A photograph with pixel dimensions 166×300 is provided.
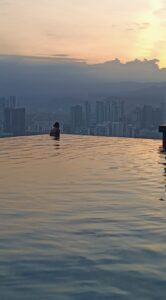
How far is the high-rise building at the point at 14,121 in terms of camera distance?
45713 millimetres

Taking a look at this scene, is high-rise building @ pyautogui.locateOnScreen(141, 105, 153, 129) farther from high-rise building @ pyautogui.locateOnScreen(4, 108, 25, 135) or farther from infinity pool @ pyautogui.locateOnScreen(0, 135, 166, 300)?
infinity pool @ pyautogui.locateOnScreen(0, 135, 166, 300)

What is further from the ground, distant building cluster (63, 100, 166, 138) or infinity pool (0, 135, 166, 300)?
distant building cluster (63, 100, 166, 138)

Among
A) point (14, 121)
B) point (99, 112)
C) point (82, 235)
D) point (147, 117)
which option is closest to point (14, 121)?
point (14, 121)

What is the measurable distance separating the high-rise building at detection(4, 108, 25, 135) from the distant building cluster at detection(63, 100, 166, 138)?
160 inches

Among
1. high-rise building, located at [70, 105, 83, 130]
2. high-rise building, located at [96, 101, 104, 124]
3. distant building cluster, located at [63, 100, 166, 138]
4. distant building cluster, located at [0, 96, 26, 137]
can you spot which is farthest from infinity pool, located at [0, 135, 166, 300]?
high-rise building, located at [96, 101, 104, 124]

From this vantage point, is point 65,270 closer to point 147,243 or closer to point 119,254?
point 119,254

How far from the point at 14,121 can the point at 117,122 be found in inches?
469

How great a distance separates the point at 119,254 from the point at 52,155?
1287 centimetres

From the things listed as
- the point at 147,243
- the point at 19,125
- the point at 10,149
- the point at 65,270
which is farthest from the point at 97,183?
the point at 19,125

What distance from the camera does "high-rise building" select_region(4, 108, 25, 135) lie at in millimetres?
45713

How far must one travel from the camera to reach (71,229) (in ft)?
25.0

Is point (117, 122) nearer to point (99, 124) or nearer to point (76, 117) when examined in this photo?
point (99, 124)

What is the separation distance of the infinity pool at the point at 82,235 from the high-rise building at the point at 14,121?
3155 cm

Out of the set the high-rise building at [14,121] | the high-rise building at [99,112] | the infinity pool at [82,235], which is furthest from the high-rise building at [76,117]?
the infinity pool at [82,235]
